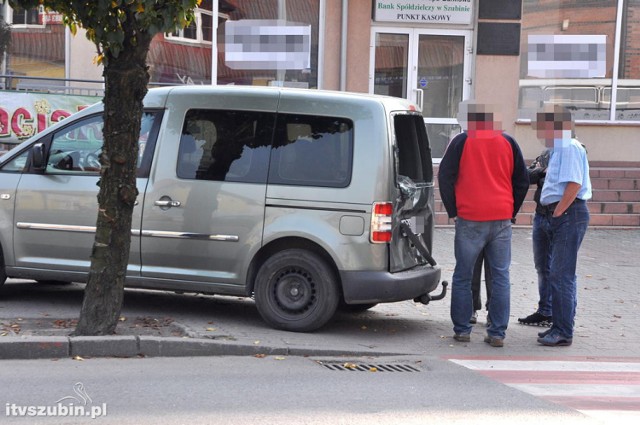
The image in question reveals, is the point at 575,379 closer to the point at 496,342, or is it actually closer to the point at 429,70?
the point at 496,342

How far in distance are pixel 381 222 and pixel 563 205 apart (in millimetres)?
1527

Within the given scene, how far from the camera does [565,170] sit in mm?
7613

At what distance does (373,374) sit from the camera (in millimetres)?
6715

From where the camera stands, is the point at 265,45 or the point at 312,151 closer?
the point at 312,151

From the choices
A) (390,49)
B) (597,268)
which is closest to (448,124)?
(390,49)

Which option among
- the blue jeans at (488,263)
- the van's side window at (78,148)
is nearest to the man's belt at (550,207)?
the blue jeans at (488,263)

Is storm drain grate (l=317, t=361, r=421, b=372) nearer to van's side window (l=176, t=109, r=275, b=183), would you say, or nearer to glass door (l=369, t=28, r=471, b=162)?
van's side window (l=176, t=109, r=275, b=183)

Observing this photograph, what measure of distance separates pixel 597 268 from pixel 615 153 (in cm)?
550

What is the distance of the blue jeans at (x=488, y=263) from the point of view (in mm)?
7637

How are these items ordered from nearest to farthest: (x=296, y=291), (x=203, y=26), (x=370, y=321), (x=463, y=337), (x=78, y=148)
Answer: (x=296, y=291) → (x=463, y=337) → (x=78, y=148) → (x=370, y=321) → (x=203, y=26)

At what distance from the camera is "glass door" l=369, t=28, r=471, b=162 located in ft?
55.7

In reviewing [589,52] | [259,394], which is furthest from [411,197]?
[589,52]

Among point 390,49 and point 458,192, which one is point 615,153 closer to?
point 390,49

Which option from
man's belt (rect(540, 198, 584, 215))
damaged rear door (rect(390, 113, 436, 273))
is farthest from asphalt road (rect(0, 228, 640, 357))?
man's belt (rect(540, 198, 584, 215))
